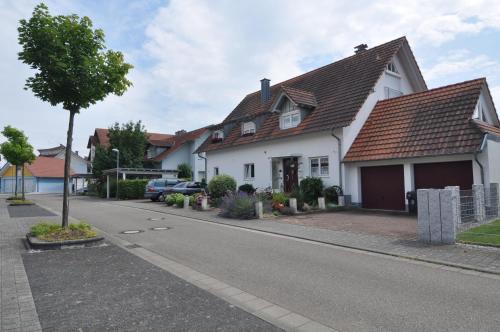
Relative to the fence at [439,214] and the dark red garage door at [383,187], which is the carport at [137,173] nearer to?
the dark red garage door at [383,187]

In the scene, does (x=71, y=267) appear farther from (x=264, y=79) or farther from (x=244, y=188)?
(x=264, y=79)

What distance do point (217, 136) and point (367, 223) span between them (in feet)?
62.8

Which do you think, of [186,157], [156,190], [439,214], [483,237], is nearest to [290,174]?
[156,190]

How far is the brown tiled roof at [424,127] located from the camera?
47.5 feet

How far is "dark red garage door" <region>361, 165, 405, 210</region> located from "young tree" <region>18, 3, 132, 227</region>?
12356 mm

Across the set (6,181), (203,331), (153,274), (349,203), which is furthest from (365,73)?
(6,181)

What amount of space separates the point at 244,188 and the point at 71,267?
16.7 metres

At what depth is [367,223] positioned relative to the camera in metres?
12.8

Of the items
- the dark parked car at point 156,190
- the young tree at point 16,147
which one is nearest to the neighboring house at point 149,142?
the young tree at point 16,147


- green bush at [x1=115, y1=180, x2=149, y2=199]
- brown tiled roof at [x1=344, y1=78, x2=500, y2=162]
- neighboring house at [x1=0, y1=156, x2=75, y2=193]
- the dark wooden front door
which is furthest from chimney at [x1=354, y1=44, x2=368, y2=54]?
neighboring house at [x1=0, y1=156, x2=75, y2=193]

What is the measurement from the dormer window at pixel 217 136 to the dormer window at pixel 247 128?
276 centimetres

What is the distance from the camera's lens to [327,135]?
62.7 feet

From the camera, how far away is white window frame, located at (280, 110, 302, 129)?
71.4ft

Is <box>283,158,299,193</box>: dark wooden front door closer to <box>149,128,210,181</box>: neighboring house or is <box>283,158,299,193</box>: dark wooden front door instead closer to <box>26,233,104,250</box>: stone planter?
<box>26,233,104,250</box>: stone planter
